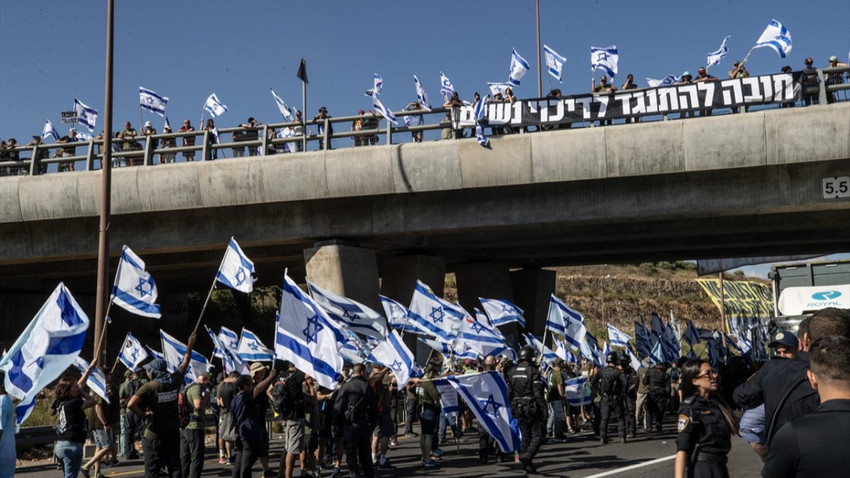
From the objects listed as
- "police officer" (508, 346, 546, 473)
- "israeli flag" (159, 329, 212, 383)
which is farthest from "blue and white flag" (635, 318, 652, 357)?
"police officer" (508, 346, 546, 473)

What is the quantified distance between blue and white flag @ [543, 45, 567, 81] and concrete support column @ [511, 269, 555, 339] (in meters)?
9.76

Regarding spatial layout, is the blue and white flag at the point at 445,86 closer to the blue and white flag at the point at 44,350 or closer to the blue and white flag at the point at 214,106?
the blue and white flag at the point at 214,106

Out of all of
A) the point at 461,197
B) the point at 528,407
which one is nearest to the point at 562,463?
the point at 528,407

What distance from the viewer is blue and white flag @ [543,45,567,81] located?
28422 mm

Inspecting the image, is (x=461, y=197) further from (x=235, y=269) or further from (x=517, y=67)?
(x=235, y=269)

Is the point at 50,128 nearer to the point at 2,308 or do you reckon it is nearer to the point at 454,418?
the point at 2,308

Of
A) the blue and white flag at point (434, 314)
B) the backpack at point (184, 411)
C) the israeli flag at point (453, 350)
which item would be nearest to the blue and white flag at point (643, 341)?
the israeli flag at point (453, 350)

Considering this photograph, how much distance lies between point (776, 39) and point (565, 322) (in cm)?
1080

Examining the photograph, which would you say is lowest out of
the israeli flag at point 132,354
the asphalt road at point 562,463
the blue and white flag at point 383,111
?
the asphalt road at point 562,463

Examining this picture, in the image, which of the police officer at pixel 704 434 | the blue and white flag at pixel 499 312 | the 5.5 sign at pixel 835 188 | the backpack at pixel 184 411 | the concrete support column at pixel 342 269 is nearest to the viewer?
the police officer at pixel 704 434

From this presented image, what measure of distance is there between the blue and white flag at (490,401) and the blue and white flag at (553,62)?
17.0m

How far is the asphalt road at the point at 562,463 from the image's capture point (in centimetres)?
1340

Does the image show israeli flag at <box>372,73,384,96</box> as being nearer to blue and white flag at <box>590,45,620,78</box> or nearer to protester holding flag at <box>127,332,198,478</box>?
blue and white flag at <box>590,45,620,78</box>

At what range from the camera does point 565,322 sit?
1842 centimetres
